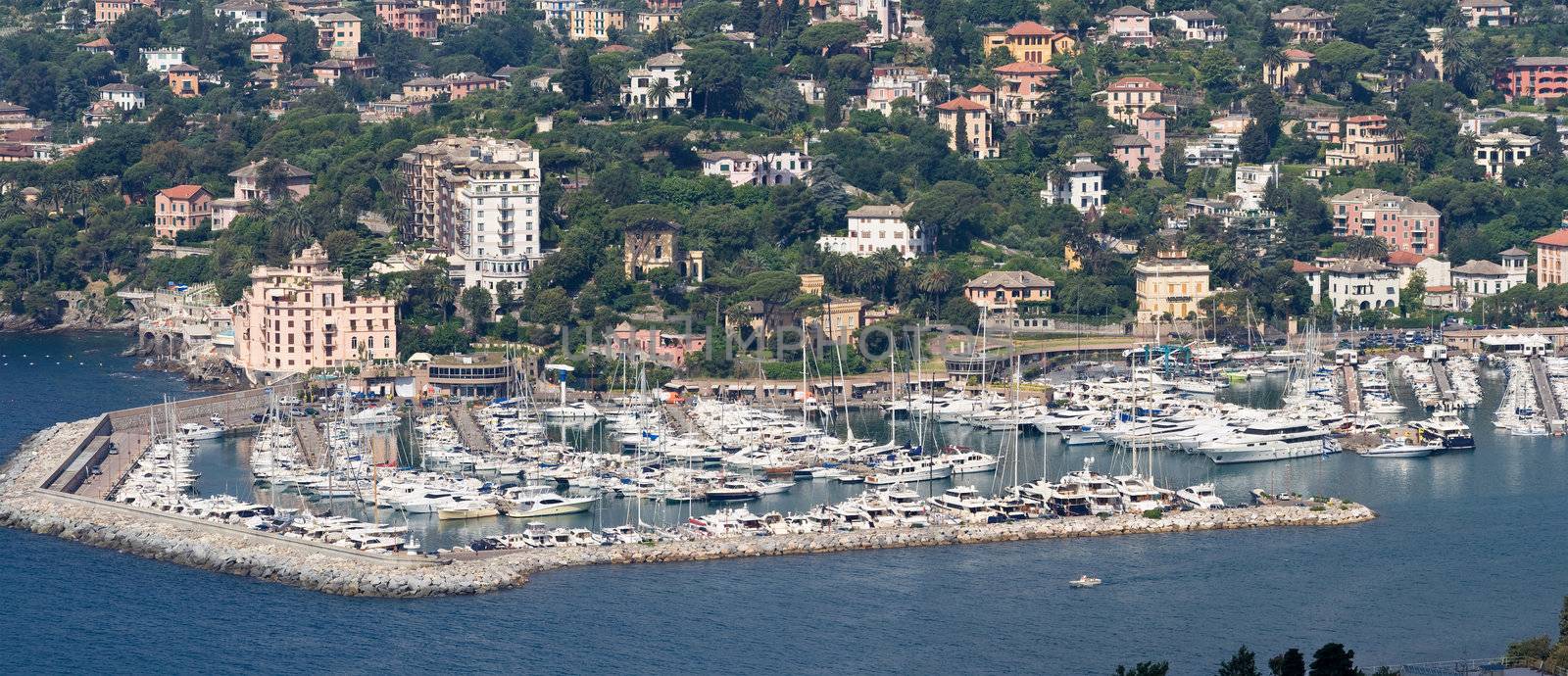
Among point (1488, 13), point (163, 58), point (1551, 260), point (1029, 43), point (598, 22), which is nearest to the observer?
point (1551, 260)

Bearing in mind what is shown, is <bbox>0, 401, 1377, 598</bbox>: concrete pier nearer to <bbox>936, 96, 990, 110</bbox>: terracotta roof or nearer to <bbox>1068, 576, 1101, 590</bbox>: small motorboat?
<bbox>1068, 576, 1101, 590</bbox>: small motorboat

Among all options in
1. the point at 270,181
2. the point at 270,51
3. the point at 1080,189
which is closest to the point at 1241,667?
Answer: the point at 1080,189

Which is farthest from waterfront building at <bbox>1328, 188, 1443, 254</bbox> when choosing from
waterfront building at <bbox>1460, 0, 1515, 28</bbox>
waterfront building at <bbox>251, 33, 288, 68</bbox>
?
waterfront building at <bbox>251, 33, 288, 68</bbox>

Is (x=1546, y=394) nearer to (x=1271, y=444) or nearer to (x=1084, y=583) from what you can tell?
(x=1271, y=444)

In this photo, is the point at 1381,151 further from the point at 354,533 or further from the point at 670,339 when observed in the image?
the point at 354,533

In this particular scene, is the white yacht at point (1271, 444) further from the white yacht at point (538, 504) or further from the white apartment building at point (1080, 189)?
the white apartment building at point (1080, 189)

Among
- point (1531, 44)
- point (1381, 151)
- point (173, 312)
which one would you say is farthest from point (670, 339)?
point (1531, 44)

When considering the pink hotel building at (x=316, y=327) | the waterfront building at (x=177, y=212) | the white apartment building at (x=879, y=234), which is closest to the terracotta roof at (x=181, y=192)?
the waterfront building at (x=177, y=212)
